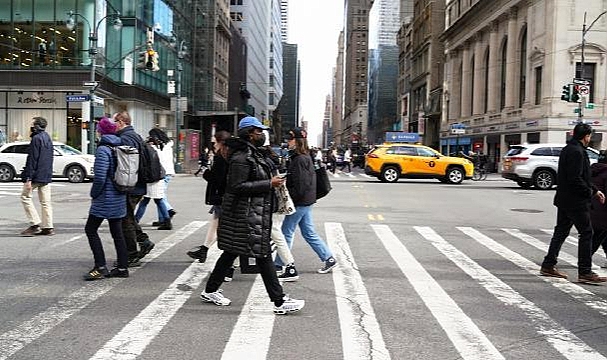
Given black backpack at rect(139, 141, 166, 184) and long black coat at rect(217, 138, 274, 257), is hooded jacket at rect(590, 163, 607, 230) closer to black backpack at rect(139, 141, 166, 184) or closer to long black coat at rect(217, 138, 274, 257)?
long black coat at rect(217, 138, 274, 257)

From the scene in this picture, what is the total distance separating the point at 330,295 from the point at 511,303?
6.23 ft

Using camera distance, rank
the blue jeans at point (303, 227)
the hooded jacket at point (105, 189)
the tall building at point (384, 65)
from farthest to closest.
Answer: the tall building at point (384, 65)
the blue jeans at point (303, 227)
the hooded jacket at point (105, 189)

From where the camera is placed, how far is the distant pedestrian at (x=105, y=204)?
22.4 feet

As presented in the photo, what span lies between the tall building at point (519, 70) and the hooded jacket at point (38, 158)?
30477 mm

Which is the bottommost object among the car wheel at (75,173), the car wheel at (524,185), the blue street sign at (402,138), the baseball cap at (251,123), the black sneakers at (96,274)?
the black sneakers at (96,274)

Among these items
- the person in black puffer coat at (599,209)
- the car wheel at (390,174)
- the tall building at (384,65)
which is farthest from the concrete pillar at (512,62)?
the tall building at (384,65)

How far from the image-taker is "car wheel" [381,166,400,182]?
1056 inches

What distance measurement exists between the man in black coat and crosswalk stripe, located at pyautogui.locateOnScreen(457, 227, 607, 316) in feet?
1.06

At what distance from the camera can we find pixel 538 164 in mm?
23953

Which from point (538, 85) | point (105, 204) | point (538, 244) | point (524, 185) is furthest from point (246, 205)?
point (538, 85)

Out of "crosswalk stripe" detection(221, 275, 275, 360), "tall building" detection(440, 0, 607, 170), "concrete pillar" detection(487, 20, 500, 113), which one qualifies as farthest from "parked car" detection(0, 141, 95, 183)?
"concrete pillar" detection(487, 20, 500, 113)

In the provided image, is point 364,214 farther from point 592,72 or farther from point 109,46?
point 592,72

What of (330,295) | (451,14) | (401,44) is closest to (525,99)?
(451,14)

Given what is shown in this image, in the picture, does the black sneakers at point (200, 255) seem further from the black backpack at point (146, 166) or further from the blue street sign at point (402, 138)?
the blue street sign at point (402, 138)
